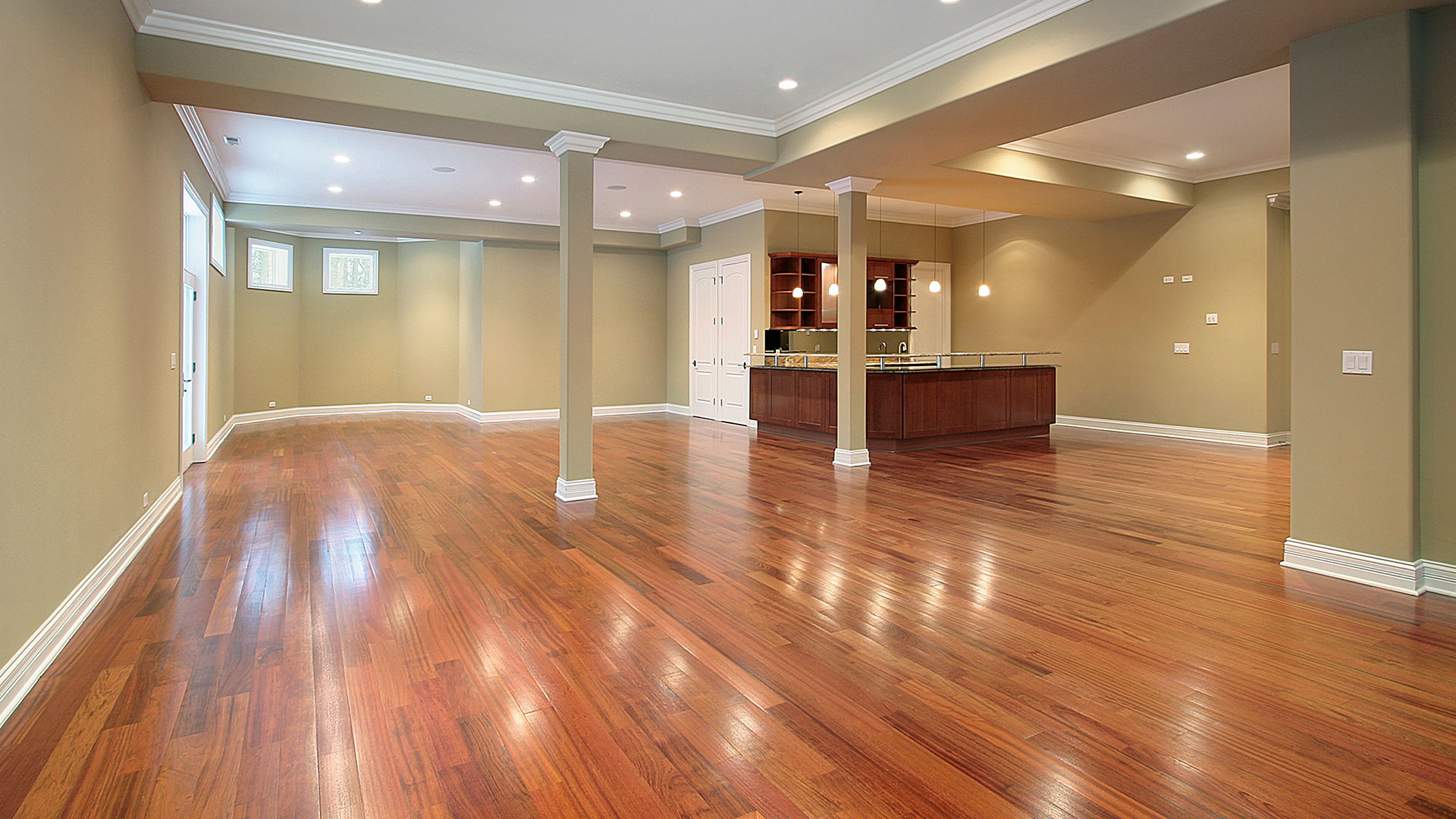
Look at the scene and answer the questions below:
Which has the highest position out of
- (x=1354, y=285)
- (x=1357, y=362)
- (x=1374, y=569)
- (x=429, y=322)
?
(x=429, y=322)

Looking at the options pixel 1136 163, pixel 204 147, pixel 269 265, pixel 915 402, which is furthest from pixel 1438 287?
pixel 269 265

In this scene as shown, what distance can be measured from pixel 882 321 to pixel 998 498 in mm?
5899

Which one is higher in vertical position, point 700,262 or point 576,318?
point 700,262

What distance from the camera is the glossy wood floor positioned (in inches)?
73.7

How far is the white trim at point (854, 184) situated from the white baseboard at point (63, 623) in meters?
5.82

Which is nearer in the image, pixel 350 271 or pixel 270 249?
pixel 270 249

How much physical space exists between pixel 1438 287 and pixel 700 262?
9.05m

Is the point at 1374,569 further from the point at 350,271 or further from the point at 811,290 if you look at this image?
the point at 350,271

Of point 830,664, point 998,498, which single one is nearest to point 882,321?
point 998,498

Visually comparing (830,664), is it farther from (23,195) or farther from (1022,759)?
(23,195)

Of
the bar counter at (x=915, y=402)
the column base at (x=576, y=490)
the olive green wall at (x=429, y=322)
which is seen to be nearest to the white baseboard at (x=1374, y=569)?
the bar counter at (x=915, y=402)

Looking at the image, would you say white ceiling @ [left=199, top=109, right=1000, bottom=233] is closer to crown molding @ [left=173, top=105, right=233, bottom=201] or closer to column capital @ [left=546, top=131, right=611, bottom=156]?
crown molding @ [left=173, top=105, right=233, bottom=201]

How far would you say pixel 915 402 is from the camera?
7.86 meters

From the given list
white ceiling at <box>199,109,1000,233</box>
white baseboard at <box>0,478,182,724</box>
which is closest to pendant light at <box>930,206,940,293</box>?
white ceiling at <box>199,109,1000,233</box>
